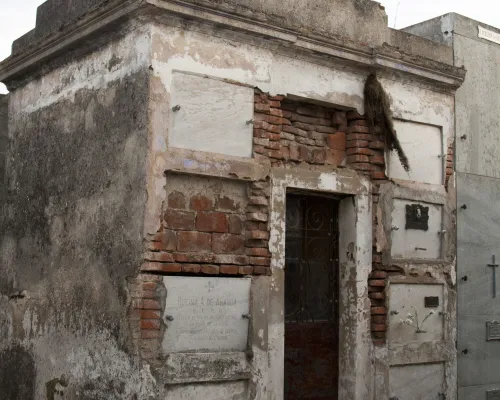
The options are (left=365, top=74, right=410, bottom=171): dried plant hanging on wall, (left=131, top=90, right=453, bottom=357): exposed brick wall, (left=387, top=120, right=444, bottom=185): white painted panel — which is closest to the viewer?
(left=131, top=90, right=453, bottom=357): exposed brick wall

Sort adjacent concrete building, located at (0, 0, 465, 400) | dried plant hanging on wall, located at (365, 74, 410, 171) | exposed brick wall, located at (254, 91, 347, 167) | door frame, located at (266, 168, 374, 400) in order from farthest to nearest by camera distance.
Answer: dried plant hanging on wall, located at (365, 74, 410, 171), door frame, located at (266, 168, 374, 400), exposed brick wall, located at (254, 91, 347, 167), adjacent concrete building, located at (0, 0, 465, 400)

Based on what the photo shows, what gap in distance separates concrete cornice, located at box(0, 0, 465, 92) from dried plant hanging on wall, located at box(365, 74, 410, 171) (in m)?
0.18

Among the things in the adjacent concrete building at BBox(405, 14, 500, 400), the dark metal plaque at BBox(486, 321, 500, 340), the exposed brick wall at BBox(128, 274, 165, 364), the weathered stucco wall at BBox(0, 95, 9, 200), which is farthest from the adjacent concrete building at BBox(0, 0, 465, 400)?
the dark metal plaque at BBox(486, 321, 500, 340)

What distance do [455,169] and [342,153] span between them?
1.37 m

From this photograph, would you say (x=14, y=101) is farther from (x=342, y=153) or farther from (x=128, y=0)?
(x=342, y=153)

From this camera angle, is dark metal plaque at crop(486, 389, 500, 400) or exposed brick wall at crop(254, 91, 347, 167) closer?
exposed brick wall at crop(254, 91, 347, 167)

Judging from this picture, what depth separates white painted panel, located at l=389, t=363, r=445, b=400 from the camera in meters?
6.85

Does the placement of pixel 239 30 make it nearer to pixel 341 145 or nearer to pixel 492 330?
pixel 341 145

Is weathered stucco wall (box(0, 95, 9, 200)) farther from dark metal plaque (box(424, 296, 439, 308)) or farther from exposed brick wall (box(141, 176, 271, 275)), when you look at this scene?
dark metal plaque (box(424, 296, 439, 308))

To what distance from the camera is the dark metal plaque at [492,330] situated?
7711 mm

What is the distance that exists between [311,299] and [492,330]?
7.25 feet

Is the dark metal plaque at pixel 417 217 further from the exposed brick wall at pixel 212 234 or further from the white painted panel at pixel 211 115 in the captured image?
the white painted panel at pixel 211 115

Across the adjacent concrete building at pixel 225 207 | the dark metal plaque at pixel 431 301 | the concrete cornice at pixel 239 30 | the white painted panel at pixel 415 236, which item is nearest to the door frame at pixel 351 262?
the adjacent concrete building at pixel 225 207

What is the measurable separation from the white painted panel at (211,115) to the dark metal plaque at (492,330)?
3.34 meters
